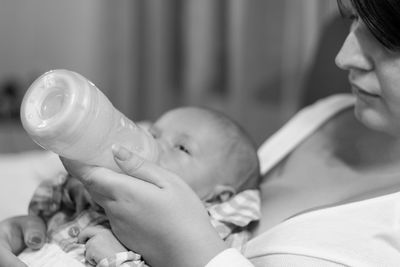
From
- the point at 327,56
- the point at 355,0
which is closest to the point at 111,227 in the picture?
the point at 355,0

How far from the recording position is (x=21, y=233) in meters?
1.16

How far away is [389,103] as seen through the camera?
1059 mm

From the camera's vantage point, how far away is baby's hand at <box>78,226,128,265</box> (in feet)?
3.28

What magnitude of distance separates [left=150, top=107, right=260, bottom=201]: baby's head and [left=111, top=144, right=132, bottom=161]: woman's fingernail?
0.72ft

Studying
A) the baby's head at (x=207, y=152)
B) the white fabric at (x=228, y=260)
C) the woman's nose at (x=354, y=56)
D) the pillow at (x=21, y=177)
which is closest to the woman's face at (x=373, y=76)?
the woman's nose at (x=354, y=56)

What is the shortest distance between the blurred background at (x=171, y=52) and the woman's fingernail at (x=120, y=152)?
1200 mm

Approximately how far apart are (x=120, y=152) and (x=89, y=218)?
25 centimetres

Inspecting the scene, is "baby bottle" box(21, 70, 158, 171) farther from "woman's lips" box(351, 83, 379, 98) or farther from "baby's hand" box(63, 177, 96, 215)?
"woman's lips" box(351, 83, 379, 98)

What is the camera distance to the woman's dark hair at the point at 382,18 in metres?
0.93

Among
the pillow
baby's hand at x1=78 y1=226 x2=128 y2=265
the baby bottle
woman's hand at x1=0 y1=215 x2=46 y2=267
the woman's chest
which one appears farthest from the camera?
the pillow

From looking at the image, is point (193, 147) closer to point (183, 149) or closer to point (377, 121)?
point (183, 149)

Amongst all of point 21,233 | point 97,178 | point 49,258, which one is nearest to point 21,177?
point 21,233

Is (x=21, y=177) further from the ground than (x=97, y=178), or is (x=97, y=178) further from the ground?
(x=97, y=178)

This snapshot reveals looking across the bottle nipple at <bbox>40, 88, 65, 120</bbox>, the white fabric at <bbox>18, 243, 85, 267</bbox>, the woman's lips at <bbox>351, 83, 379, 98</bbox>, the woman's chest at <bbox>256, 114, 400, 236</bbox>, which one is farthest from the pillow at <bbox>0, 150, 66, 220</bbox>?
the woman's lips at <bbox>351, 83, 379, 98</bbox>
